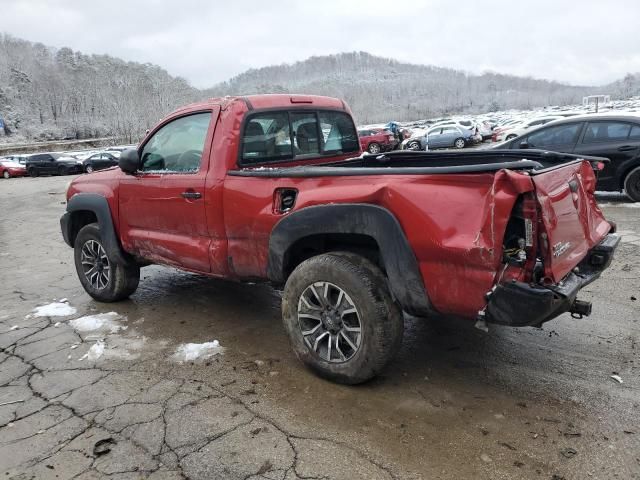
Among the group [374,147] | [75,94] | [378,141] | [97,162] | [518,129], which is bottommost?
[374,147]

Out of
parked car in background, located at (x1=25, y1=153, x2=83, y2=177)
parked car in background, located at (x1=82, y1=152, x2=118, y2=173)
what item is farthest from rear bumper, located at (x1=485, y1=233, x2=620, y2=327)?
parked car in background, located at (x1=25, y1=153, x2=83, y2=177)

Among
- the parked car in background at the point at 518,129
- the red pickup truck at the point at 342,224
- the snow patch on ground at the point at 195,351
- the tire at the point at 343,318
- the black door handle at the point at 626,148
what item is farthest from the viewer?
the parked car in background at the point at 518,129

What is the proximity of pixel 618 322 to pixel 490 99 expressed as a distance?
18294 cm

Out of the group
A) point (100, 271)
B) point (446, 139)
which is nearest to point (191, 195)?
point (100, 271)

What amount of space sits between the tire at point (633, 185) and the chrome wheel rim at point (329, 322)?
759 centimetres

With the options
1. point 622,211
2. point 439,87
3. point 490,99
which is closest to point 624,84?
point 490,99

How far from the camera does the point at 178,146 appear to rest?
14.6 feet

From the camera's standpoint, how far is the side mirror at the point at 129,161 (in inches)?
180

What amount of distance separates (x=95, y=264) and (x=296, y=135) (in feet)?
8.45

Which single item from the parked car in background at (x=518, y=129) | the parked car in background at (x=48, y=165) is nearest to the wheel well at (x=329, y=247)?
the parked car in background at (x=518, y=129)

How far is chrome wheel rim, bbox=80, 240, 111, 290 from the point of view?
5262 mm

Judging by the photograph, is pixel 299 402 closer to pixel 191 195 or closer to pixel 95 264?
pixel 191 195

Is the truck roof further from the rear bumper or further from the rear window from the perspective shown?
the rear bumper

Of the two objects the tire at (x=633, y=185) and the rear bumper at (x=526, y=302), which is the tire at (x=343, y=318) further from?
the tire at (x=633, y=185)
